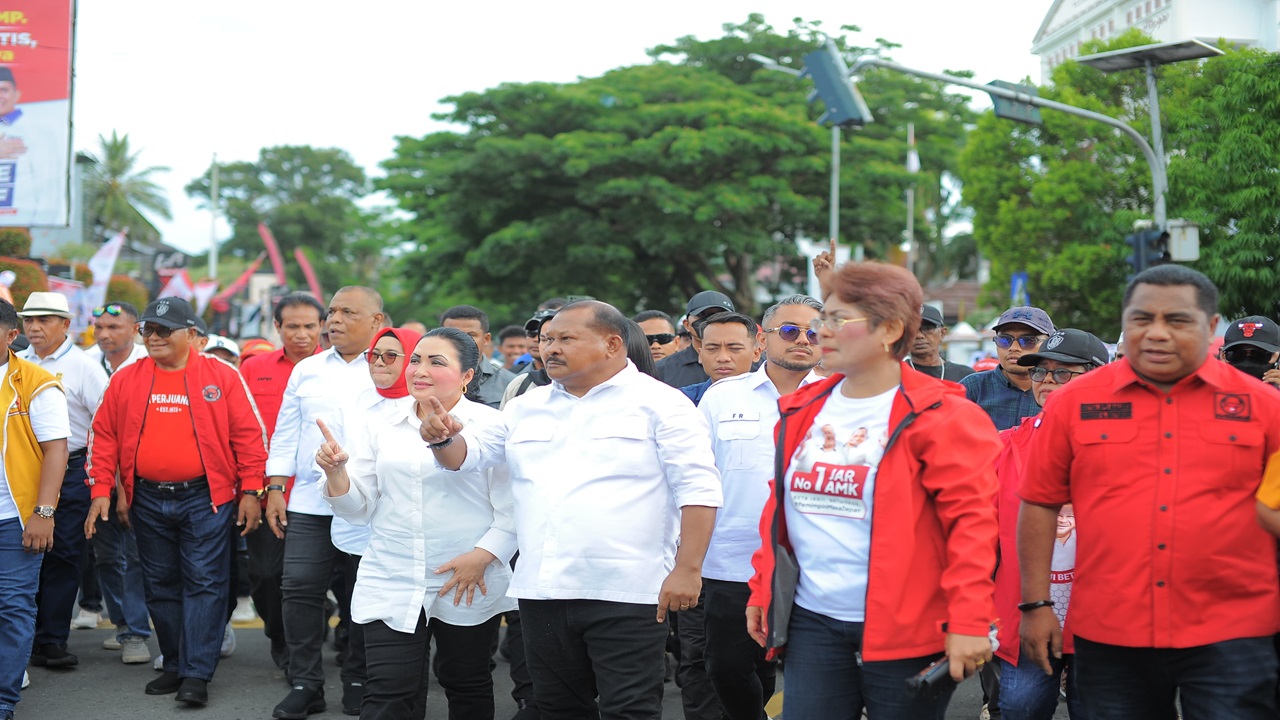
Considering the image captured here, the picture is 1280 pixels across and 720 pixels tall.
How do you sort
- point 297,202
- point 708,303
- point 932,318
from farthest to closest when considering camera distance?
1. point 297,202
2. point 708,303
3. point 932,318

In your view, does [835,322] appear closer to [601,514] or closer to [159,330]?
[601,514]

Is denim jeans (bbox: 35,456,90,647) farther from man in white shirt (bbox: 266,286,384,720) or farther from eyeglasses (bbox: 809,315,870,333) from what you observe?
eyeglasses (bbox: 809,315,870,333)

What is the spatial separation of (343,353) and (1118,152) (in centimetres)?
2184

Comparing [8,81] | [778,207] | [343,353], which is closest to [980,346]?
[778,207]

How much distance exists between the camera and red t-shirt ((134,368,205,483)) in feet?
23.0

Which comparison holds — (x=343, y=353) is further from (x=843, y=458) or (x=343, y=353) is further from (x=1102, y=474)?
(x=1102, y=474)

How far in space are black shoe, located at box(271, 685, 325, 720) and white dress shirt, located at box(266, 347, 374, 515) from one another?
962mm

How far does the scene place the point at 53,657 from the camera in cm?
769

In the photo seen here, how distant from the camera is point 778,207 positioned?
29.7 m

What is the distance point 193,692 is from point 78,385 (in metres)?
2.27

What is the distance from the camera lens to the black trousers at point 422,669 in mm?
4957

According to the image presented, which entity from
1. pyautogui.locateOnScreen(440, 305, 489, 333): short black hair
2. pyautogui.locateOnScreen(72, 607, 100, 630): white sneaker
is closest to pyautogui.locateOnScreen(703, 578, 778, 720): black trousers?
pyautogui.locateOnScreen(440, 305, 489, 333): short black hair

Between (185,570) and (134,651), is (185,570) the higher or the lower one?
the higher one

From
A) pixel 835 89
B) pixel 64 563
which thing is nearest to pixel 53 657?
pixel 64 563
